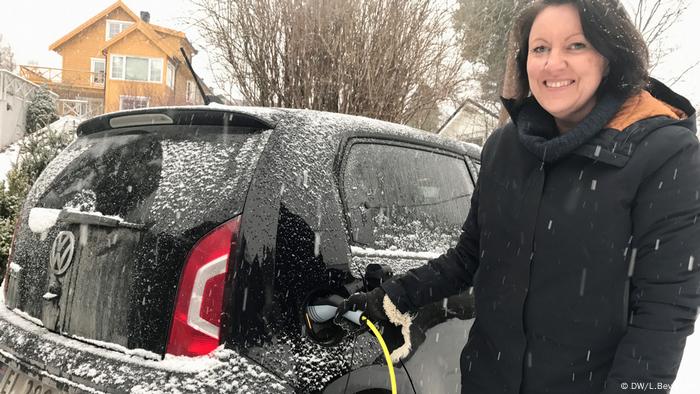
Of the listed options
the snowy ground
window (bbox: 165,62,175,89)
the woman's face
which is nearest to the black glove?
the woman's face

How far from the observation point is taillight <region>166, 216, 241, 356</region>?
5.45 ft

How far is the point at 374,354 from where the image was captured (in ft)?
6.47

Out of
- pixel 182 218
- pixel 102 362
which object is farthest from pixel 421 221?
pixel 102 362

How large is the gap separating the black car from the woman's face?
Result: 77 centimetres

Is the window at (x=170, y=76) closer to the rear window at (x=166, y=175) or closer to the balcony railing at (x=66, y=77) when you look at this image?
the balcony railing at (x=66, y=77)

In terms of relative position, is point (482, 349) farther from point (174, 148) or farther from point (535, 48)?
point (174, 148)

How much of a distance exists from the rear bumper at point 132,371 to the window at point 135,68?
32803 mm

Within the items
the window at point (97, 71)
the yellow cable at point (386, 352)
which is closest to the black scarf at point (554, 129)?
the yellow cable at point (386, 352)

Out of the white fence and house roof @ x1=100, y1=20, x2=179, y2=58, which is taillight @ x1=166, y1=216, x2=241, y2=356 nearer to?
the white fence

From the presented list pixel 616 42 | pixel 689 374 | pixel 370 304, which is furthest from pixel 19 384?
pixel 689 374

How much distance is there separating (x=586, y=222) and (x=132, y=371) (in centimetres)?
141

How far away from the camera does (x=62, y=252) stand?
2.01 meters

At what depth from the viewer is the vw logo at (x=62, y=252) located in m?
1.98

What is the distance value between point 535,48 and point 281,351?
1.26 m
